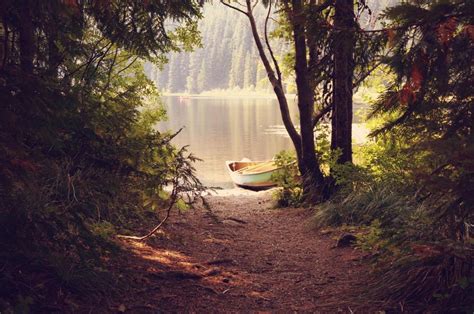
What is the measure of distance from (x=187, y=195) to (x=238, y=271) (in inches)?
38.6

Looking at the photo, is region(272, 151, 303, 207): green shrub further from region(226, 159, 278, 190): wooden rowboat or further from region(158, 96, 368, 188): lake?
region(158, 96, 368, 188): lake

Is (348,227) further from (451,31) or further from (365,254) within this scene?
(451,31)

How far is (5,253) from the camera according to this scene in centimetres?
266

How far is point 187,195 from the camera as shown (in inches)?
196

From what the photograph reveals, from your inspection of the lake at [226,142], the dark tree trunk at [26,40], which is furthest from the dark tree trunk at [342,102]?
the lake at [226,142]

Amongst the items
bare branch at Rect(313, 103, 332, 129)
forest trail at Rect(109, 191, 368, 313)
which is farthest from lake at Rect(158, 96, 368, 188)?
forest trail at Rect(109, 191, 368, 313)

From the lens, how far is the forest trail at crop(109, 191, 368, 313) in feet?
12.5

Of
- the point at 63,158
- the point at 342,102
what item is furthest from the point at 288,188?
the point at 63,158

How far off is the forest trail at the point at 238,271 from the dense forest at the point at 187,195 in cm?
2

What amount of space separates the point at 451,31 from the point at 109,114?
3.00m

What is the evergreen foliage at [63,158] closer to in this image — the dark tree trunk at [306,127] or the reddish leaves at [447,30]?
the reddish leaves at [447,30]

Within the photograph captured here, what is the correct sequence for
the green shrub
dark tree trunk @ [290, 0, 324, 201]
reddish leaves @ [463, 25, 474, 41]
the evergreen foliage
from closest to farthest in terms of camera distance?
the evergreen foliage, reddish leaves @ [463, 25, 474, 41], dark tree trunk @ [290, 0, 324, 201], the green shrub

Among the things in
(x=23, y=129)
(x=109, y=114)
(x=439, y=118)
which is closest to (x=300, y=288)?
(x=439, y=118)

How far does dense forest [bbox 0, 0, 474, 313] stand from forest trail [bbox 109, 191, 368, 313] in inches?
0.9
